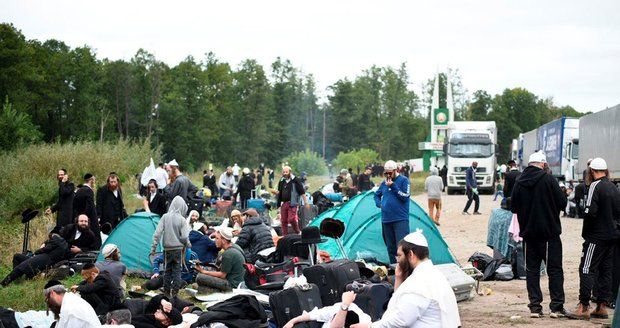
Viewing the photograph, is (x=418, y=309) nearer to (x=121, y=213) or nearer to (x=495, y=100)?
(x=121, y=213)

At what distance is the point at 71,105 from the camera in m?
67.3

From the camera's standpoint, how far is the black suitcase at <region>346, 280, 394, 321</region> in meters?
8.88

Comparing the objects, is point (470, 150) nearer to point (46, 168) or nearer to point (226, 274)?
point (46, 168)

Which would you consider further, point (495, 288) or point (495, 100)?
point (495, 100)

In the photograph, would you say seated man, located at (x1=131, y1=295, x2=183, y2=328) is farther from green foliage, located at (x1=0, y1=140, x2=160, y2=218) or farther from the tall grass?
green foliage, located at (x1=0, y1=140, x2=160, y2=218)

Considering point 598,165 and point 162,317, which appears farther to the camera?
point 598,165

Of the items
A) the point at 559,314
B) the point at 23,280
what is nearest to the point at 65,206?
the point at 23,280

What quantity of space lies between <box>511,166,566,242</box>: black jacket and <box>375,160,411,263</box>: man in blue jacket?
3.38 metres

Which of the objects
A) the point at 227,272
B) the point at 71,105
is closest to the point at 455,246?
the point at 227,272

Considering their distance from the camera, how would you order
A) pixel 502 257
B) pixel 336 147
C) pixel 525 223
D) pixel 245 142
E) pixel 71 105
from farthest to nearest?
pixel 336 147
pixel 245 142
pixel 71 105
pixel 502 257
pixel 525 223

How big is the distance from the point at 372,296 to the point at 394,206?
485 centimetres

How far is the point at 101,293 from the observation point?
1036 centimetres

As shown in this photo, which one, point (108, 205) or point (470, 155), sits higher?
point (470, 155)

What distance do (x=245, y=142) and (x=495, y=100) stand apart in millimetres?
34888
